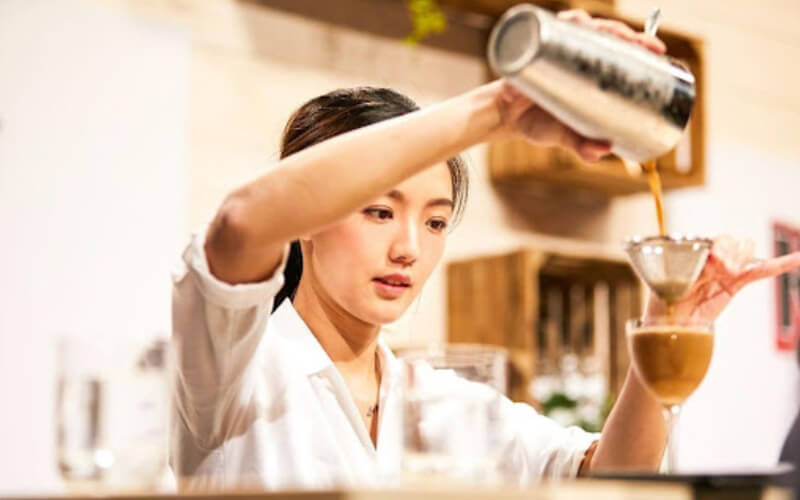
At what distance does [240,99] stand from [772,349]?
240 centimetres

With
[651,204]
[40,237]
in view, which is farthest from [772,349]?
[40,237]

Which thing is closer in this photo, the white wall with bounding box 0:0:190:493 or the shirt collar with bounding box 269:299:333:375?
the shirt collar with bounding box 269:299:333:375

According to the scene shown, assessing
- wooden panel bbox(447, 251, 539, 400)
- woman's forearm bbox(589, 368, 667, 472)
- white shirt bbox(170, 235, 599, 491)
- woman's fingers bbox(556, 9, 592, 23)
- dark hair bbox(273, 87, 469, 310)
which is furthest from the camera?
wooden panel bbox(447, 251, 539, 400)

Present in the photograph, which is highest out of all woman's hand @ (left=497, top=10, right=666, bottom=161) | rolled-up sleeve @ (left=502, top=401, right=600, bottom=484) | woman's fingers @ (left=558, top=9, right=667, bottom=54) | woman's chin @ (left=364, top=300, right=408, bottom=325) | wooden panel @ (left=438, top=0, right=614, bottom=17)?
wooden panel @ (left=438, top=0, right=614, bottom=17)

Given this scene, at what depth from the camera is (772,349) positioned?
4.18 meters

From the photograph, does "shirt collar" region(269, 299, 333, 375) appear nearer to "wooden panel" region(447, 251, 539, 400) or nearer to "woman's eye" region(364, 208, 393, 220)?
"woman's eye" region(364, 208, 393, 220)

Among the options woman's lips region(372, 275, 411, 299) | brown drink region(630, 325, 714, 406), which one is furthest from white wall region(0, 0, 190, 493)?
brown drink region(630, 325, 714, 406)

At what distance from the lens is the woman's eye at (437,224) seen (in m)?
1.57

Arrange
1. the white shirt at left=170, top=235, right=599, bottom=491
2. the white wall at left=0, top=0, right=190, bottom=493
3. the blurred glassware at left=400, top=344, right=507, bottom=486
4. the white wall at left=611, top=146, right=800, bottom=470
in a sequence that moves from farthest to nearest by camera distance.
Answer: the white wall at left=611, top=146, right=800, bottom=470, the white wall at left=0, top=0, right=190, bottom=493, the white shirt at left=170, top=235, right=599, bottom=491, the blurred glassware at left=400, top=344, right=507, bottom=486

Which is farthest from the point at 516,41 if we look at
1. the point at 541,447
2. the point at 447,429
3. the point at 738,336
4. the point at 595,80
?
the point at 738,336

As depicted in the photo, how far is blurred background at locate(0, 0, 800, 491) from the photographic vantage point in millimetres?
2502

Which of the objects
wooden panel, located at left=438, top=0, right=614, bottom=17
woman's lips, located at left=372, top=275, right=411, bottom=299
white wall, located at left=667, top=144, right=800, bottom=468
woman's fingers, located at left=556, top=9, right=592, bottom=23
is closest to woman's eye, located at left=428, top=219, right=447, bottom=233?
woman's lips, located at left=372, top=275, right=411, bottom=299

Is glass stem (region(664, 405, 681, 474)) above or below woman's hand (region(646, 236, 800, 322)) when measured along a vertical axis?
below

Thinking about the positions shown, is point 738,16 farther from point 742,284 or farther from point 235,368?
point 235,368
